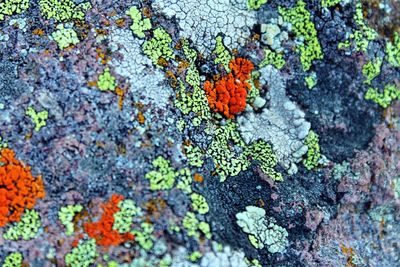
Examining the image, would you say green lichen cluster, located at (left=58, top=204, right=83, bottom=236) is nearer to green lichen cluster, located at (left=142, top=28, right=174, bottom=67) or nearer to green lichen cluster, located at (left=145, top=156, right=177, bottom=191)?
green lichen cluster, located at (left=145, top=156, right=177, bottom=191)

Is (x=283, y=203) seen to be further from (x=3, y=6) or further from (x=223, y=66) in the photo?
(x=3, y=6)

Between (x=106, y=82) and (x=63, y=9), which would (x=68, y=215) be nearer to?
(x=106, y=82)

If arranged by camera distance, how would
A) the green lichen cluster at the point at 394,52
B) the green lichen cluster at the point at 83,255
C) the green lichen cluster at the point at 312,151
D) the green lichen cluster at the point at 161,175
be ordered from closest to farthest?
the green lichen cluster at the point at 83,255 < the green lichen cluster at the point at 161,175 < the green lichen cluster at the point at 312,151 < the green lichen cluster at the point at 394,52

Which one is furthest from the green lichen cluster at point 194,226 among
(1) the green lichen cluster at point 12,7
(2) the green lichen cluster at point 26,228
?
(1) the green lichen cluster at point 12,7

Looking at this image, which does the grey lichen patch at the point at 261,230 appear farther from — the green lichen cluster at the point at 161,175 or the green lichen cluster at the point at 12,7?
the green lichen cluster at the point at 12,7

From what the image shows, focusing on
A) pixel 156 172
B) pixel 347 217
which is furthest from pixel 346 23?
pixel 156 172

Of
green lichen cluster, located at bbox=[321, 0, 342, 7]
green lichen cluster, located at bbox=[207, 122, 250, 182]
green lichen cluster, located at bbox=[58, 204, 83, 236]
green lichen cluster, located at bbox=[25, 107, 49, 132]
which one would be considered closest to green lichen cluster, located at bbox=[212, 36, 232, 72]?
green lichen cluster, located at bbox=[207, 122, 250, 182]

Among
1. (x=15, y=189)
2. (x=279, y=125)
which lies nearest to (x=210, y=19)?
(x=279, y=125)
